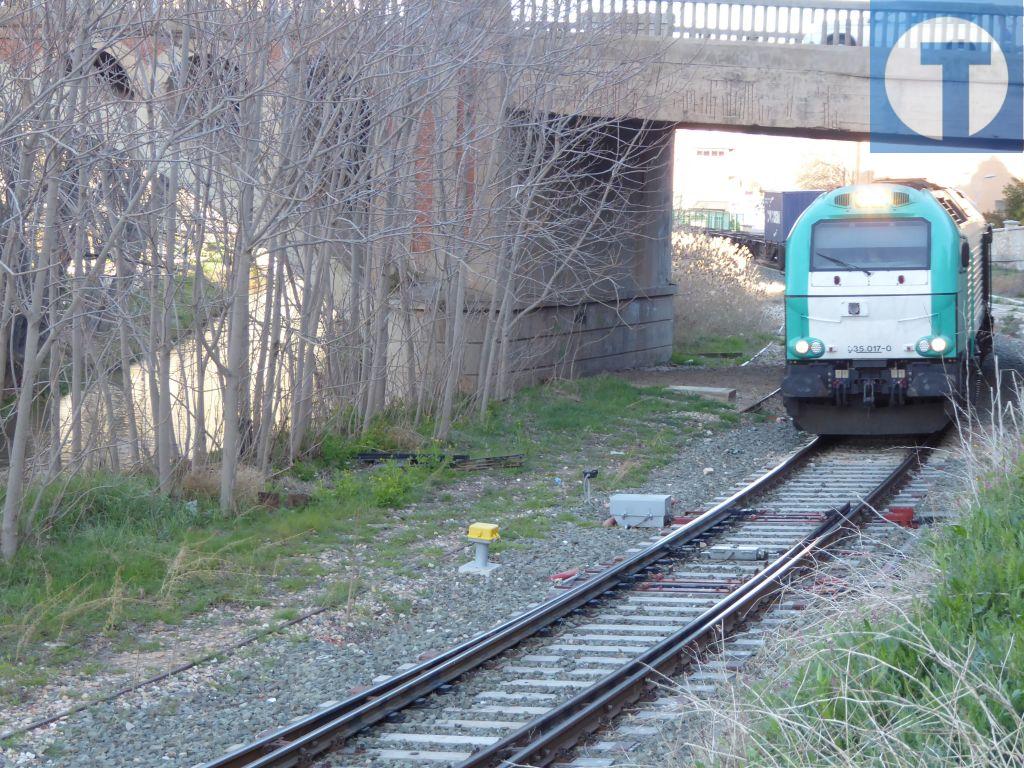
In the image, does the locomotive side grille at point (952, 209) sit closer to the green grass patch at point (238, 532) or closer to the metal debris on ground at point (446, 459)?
the green grass patch at point (238, 532)

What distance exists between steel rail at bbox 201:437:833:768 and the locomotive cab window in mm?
5658

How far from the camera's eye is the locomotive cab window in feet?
46.1

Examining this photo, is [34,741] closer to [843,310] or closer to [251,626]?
[251,626]

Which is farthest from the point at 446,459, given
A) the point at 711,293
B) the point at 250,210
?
the point at 711,293

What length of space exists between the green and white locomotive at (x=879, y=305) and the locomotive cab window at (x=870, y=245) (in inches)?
0.5

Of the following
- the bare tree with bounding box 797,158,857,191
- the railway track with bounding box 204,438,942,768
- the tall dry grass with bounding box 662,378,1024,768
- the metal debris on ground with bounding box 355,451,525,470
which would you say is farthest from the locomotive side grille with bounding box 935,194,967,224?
the bare tree with bounding box 797,158,857,191

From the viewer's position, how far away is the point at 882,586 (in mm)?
6500

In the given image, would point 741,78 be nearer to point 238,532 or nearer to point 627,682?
point 238,532

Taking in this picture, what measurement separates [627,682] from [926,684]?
214cm

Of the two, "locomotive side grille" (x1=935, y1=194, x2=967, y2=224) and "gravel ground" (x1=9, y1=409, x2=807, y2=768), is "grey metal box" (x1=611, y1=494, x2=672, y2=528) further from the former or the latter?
"locomotive side grille" (x1=935, y1=194, x2=967, y2=224)

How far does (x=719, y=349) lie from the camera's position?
28516 millimetres

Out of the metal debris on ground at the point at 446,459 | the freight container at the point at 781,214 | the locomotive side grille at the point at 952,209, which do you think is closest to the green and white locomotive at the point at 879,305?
the locomotive side grille at the point at 952,209

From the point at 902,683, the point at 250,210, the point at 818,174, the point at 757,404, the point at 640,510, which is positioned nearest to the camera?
the point at 902,683

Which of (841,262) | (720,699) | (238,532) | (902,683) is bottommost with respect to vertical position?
(238,532)
